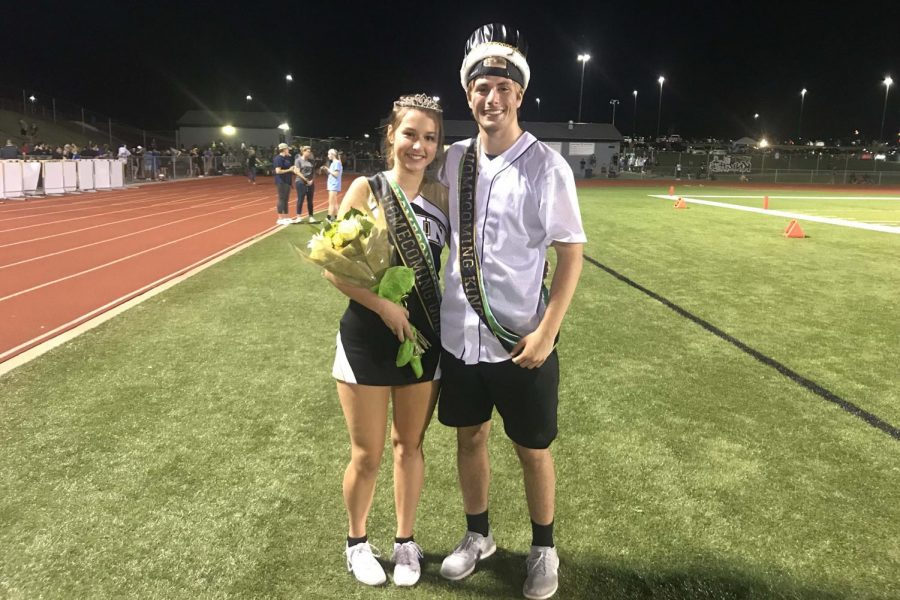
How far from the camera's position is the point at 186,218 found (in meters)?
15.3

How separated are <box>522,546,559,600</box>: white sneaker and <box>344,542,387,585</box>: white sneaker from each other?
0.57 m

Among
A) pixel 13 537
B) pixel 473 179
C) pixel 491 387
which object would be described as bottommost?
pixel 13 537

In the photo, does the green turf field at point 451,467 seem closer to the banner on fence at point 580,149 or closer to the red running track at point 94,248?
the red running track at point 94,248

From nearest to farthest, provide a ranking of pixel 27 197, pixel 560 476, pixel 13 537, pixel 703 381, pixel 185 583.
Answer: pixel 185 583 < pixel 13 537 < pixel 560 476 < pixel 703 381 < pixel 27 197

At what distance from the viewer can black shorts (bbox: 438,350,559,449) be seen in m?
2.25

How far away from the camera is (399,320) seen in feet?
7.22

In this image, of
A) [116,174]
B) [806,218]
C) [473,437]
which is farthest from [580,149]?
[473,437]

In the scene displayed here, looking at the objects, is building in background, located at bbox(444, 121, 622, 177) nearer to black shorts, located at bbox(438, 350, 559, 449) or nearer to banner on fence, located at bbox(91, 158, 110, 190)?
banner on fence, located at bbox(91, 158, 110, 190)

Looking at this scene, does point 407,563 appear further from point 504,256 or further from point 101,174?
point 101,174

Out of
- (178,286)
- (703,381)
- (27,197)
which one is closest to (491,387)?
(703,381)

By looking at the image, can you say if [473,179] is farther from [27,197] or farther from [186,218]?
[27,197]

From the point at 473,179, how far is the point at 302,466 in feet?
6.57

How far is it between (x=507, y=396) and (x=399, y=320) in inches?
18.8

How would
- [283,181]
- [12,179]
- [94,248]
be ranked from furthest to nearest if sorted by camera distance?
[12,179] → [283,181] → [94,248]
